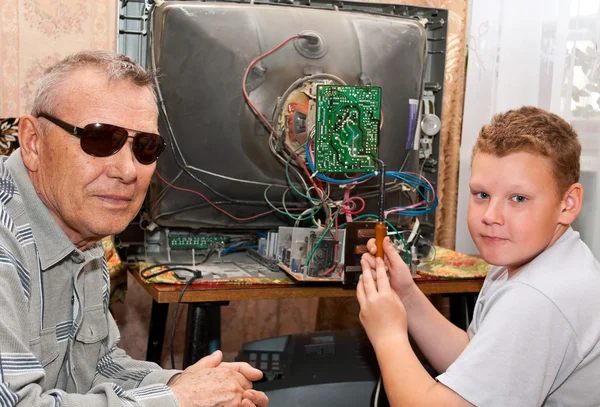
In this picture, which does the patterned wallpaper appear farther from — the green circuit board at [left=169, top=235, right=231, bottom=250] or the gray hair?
the gray hair

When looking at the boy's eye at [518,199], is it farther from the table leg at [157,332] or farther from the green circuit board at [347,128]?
the table leg at [157,332]

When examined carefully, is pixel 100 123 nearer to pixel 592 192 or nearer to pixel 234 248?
pixel 234 248

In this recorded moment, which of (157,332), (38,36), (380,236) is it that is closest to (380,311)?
(380,236)

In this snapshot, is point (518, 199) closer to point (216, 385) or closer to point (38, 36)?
point (216, 385)

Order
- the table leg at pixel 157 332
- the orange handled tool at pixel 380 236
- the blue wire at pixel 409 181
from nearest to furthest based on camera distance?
the orange handled tool at pixel 380 236 → the blue wire at pixel 409 181 → the table leg at pixel 157 332

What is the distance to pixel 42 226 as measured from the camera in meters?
1.07

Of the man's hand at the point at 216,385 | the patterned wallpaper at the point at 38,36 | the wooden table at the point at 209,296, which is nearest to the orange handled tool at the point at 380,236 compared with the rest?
the wooden table at the point at 209,296

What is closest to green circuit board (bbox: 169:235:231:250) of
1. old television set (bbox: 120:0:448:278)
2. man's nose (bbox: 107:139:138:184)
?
old television set (bbox: 120:0:448:278)

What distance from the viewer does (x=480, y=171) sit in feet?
3.85

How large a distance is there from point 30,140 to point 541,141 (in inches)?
33.4

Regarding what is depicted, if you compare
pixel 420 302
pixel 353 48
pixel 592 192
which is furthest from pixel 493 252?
pixel 353 48

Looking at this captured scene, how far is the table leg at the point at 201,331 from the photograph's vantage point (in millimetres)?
1492

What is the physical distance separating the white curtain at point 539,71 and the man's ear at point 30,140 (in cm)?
124

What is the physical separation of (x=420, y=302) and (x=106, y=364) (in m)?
0.66
